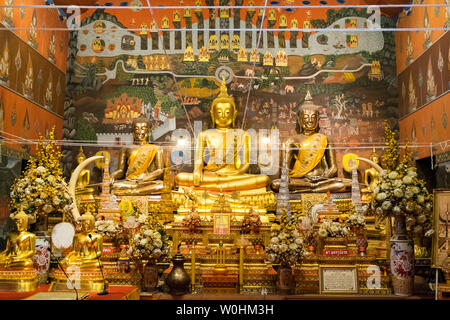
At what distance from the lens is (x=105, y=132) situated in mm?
8492

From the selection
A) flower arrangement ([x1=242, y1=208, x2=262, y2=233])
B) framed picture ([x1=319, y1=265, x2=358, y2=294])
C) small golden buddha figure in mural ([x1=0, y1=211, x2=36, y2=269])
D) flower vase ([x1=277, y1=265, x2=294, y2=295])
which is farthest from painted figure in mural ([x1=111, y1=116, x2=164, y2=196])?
framed picture ([x1=319, y1=265, x2=358, y2=294])

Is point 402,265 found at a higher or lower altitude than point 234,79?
lower

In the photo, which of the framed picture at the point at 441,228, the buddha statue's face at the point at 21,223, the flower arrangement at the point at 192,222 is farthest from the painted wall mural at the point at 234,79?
the buddha statue's face at the point at 21,223

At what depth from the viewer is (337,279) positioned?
447 cm

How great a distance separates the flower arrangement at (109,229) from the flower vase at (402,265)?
2951 millimetres

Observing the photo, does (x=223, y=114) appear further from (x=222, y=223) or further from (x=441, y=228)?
(x=441, y=228)

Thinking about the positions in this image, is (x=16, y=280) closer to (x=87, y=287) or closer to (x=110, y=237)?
(x=87, y=287)

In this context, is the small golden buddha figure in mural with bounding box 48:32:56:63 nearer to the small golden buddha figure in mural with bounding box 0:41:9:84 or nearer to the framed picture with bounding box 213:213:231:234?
the small golden buddha figure in mural with bounding box 0:41:9:84

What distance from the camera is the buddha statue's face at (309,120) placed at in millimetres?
8336

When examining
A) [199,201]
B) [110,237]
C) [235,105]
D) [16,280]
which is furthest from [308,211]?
[16,280]

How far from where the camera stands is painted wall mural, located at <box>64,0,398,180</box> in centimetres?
835

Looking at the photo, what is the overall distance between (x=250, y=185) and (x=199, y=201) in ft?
3.17

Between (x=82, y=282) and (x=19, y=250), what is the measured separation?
27.3 inches

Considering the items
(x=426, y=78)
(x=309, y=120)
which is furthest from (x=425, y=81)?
(x=309, y=120)
